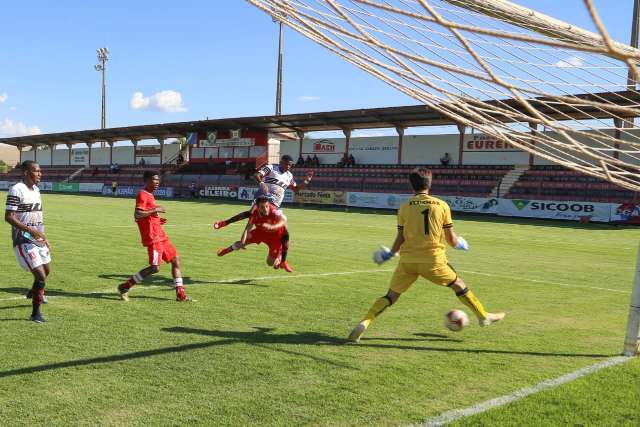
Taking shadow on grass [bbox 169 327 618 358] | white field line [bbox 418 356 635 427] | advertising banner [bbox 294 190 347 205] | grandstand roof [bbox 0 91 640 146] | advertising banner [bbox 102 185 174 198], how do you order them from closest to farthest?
white field line [bbox 418 356 635 427] < shadow on grass [bbox 169 327 618 358] < grandstand roof [bbox 0 91 640 146] < advertising banner [bbox 294 190 347 205] < advertising banner [bbox 102 185 174 198]

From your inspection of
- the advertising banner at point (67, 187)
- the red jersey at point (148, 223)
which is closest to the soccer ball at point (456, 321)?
the red jersey at point (148, 223)

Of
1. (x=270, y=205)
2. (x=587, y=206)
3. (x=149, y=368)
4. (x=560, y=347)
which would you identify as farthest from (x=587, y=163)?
(x=587, y=206)

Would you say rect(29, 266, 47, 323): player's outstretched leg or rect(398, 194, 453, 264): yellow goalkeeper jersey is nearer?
rect(398, 194, 453, 264): yellow goalkeeper jersey

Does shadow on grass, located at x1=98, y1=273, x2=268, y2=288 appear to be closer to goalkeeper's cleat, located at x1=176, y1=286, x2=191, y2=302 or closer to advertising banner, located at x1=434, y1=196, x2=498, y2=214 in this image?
goalkeeper's cleat, located at x1=176, y1=286, x2=191, y2=302

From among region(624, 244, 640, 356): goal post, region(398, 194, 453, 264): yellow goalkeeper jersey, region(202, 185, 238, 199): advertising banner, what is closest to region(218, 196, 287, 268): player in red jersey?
region(398, 194, 453, 264): yellow goalkeeper jersey

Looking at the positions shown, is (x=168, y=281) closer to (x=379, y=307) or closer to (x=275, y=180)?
(x=275, y=180)

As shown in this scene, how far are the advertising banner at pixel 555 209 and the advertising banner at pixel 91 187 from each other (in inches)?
1686

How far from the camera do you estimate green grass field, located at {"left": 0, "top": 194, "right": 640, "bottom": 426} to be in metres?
4.43

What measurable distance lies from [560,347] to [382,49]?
13.8 ft

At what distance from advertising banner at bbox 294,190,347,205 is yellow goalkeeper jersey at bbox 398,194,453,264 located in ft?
119

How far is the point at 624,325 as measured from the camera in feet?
24.8

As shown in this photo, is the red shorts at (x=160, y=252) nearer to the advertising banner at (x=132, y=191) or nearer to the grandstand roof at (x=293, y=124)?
the grandstand roof at (x=293, y=124)

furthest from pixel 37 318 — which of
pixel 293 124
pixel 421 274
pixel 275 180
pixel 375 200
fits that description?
pixel 293 124

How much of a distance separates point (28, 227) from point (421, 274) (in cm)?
447
